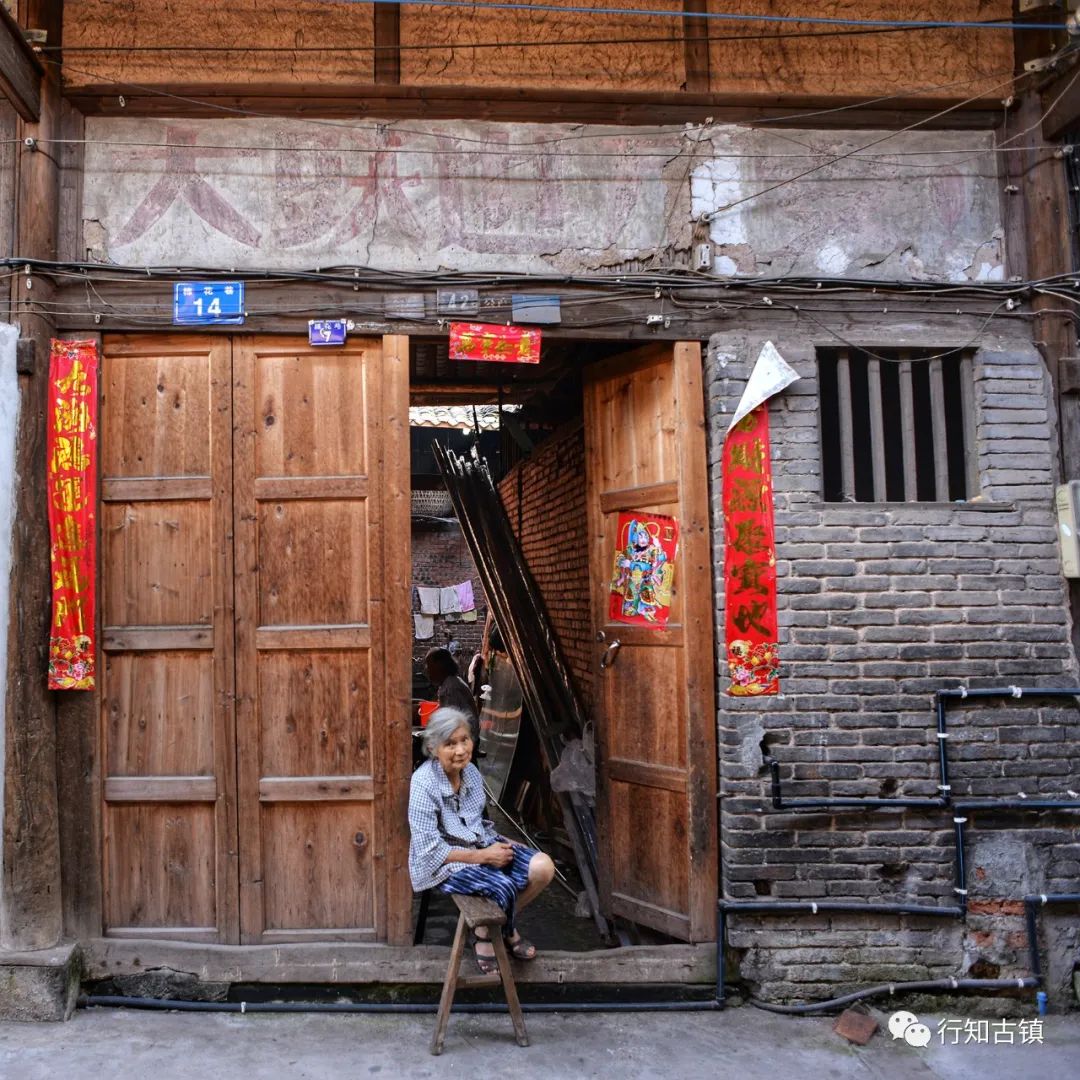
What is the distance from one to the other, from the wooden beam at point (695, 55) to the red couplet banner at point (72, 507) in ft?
11.3

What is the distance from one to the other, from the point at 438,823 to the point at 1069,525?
11.4 feet

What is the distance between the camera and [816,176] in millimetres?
4836

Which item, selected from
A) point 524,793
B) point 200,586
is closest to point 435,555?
point 524,793

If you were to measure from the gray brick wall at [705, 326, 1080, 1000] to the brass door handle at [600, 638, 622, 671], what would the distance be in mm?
684

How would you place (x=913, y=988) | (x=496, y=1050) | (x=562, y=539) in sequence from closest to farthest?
1. (x=496, y=1050)
2. (x=913, y=988)
3. (x=562, y=539)

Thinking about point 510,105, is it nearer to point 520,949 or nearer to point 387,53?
point 387,53

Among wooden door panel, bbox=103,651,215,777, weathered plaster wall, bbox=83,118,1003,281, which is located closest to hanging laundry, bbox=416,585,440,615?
wooden door panel, bbox=103,651,215,777

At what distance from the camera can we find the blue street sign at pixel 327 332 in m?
4.60

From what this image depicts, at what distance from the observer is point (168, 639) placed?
4543mm

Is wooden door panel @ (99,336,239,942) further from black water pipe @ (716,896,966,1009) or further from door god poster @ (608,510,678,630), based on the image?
black water pipe @ (716,896,966,1009)

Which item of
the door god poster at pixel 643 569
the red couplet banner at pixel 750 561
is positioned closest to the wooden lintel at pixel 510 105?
the red couplet banner at pixel 750 561

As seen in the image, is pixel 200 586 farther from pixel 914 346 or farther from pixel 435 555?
pixel 435 555

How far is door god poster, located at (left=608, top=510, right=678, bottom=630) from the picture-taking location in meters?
4.81

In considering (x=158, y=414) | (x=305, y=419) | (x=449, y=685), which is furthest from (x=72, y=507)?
(x=449, y=685)
